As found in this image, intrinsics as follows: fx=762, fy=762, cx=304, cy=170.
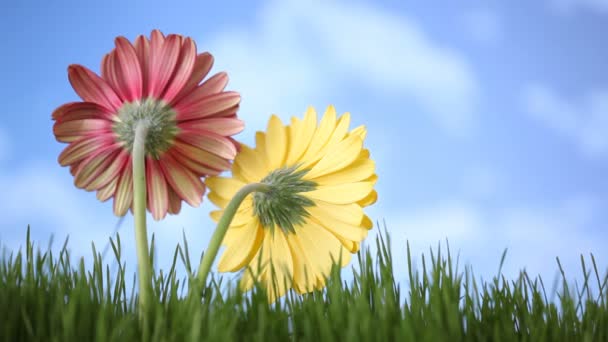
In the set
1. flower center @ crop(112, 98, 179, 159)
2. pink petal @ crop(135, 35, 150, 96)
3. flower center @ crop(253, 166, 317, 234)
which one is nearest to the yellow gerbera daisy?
flower center @ crop(253, 166, 317, 234)

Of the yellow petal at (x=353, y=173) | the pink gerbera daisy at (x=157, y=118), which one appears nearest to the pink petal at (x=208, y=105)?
the pink gerbera daisy at (x=157, y=118)

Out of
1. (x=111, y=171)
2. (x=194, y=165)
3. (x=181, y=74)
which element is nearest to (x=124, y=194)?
(x=111, y=171)

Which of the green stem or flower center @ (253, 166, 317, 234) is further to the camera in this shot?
flower center @ (253, 166, 317, 234)

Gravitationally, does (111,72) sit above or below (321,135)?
above

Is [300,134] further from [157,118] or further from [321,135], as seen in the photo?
[157,118]

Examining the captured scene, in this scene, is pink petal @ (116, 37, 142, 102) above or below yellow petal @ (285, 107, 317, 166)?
above

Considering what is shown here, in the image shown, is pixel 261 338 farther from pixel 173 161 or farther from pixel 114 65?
pixel 114 65

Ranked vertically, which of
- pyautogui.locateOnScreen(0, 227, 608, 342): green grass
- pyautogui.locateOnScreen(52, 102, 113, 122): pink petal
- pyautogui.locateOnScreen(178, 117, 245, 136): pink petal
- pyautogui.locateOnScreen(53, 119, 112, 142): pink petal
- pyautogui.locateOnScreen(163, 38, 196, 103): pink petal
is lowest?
pyautogui.locateOnScreen(0, 227, 608, 342): green grass

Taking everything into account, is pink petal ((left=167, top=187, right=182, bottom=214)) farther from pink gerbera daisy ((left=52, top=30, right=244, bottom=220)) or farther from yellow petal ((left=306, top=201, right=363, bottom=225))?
yellow petal ((left=306, top=201, right=363, bottom=225))
